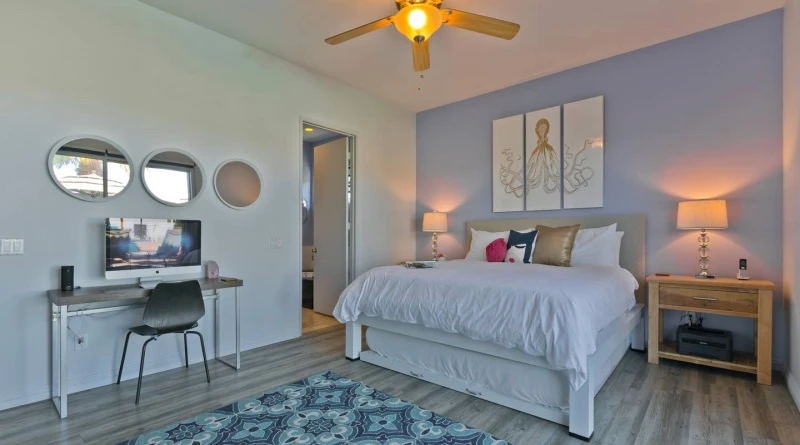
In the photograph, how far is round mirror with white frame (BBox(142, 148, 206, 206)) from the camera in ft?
9.59

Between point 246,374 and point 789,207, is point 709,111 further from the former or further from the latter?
point 246,374

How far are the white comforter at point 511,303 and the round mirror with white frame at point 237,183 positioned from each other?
134 cm

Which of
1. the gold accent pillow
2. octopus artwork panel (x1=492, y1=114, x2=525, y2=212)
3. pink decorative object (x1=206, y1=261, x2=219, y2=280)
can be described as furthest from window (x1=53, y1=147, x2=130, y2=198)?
octopus artwork panel (x1=492, y1=114, x2=525, y2=212)

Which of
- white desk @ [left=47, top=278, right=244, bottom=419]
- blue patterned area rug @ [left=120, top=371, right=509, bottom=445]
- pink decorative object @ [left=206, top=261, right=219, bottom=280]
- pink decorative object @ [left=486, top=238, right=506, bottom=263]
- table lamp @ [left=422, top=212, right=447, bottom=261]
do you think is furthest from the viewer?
table lamp @ [left=422, top=212, right=447, bottom=261]

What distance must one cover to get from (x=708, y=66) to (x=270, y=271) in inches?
174

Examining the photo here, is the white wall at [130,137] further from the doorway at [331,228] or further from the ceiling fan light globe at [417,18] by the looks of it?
the ceiling fan light globe at [417,18]

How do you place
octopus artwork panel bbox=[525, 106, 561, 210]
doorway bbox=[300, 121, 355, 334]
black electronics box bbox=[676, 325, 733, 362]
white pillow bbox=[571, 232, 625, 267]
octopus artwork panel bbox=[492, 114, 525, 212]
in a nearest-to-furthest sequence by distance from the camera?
black electronics box bbox=[676, 325, 733, 362]
white pillow bbox=[571, 232, 625, 267]
octopus artwork panel bbox=[525, 106, 561, 210]
octopus artwork panel bbox=[492, 114, 525, 212]
doorway bbox=[300, 121, 355, 334]

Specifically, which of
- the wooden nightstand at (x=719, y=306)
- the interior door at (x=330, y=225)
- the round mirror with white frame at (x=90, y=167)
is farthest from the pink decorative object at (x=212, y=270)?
the wooden nightstand at (x=719, y=306)

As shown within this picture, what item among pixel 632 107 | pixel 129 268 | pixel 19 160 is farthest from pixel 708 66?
pixel 19 160

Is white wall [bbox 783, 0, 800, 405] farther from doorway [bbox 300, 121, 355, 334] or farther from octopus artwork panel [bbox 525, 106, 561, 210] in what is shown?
doorway [bbox 300, 121, 355, 334]

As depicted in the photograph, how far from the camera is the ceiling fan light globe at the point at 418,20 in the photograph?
7.73ft

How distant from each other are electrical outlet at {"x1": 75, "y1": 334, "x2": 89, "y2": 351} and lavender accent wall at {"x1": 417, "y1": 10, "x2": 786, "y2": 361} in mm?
4277

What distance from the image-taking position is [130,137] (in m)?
2.83

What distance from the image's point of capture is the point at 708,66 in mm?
3275
